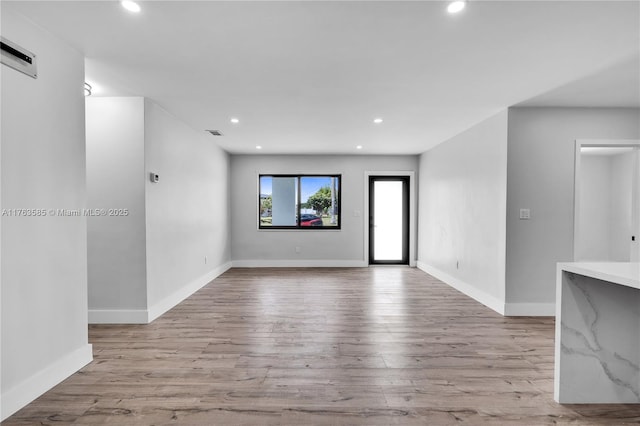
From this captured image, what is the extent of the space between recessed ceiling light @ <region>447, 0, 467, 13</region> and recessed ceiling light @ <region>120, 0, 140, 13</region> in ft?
6.18

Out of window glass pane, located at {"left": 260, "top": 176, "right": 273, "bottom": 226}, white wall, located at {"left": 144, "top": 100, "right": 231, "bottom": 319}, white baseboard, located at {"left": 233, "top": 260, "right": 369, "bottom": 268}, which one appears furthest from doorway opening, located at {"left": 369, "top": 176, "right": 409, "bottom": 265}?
white wall, located at {"left": 144, "top": 100, "right": 231, "bottom": 319}

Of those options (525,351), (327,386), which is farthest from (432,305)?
(327,386)

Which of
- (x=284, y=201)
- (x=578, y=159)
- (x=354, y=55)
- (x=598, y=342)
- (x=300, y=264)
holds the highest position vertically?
(x=354, y=55)

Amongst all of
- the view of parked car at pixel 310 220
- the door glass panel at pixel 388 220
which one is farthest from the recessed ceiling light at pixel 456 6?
the view of parked car at pixel 310 220

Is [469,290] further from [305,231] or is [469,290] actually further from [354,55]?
[354,55]

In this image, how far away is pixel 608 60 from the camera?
2.59 metres

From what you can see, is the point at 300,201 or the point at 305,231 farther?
the point at 300,201

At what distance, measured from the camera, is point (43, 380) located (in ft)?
7.06

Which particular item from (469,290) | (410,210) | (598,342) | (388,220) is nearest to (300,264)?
(388,220)

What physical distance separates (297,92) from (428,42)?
55.6 inches

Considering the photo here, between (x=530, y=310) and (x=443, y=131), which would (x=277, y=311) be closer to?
(x=530, y=310)

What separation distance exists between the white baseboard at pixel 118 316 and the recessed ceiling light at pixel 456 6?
391 cm

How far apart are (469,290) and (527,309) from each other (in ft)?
3.02

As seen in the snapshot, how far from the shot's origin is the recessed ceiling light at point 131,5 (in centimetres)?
188
